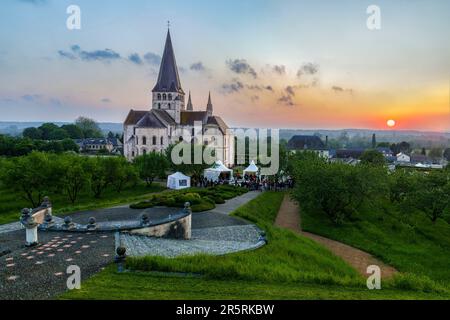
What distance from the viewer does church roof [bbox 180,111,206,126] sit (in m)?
77.9

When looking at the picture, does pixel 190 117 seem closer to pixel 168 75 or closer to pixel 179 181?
pixel 168 75

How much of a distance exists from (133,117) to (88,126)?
361 ft

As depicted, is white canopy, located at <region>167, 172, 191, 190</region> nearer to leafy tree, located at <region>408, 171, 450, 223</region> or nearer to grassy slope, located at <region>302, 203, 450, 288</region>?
grassy slope, located at <region>302, 203, 450, 288</region>

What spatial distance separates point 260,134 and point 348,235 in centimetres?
5045

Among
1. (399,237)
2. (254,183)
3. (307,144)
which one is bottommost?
(399,237)

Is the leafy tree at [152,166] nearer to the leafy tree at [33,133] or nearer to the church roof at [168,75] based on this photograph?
the church roof at [168,75]

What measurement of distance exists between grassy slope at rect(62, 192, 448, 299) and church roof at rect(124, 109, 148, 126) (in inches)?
2477

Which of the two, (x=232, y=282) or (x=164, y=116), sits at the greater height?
(x=164, y=116)

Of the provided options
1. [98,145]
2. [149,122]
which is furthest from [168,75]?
[98,145]

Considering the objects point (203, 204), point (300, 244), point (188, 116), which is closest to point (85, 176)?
point (203, 204)

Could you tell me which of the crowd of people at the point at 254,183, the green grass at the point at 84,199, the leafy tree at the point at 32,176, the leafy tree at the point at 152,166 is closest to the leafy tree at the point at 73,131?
the green grass at the point at 84,199

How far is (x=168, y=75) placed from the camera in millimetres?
75250

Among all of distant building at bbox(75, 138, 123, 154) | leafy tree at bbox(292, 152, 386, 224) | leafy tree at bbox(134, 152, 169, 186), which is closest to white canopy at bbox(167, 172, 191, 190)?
leafy tree at bbox(134, 152, 169, 186)

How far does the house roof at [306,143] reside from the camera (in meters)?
109
